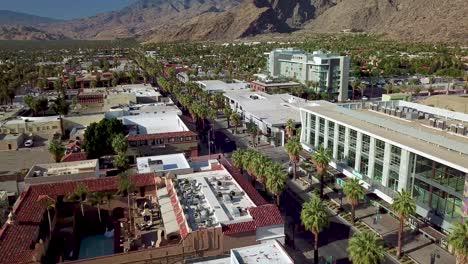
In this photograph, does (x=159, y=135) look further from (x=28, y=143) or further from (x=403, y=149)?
(x=403, y=149)

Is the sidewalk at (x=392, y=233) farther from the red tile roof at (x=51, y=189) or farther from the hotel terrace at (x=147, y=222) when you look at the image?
the red tile roof at (x=51, y=189)

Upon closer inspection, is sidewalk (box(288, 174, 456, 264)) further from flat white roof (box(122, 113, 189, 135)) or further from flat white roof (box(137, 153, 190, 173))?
flat white roof (box(122, 113, 189, 135))

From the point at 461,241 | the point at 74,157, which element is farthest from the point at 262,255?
the point at 74,157

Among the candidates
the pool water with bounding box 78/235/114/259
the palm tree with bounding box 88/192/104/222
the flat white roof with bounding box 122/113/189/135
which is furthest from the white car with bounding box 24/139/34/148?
the pool water with bounding box 78/235/114/259

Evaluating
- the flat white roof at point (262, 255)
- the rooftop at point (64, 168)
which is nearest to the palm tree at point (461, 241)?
the flat white roof at point (262, 255)

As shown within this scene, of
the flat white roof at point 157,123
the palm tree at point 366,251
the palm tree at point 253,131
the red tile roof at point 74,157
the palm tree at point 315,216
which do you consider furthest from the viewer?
the palm tree at point 253,131

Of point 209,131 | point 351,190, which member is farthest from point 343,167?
point 209,131
